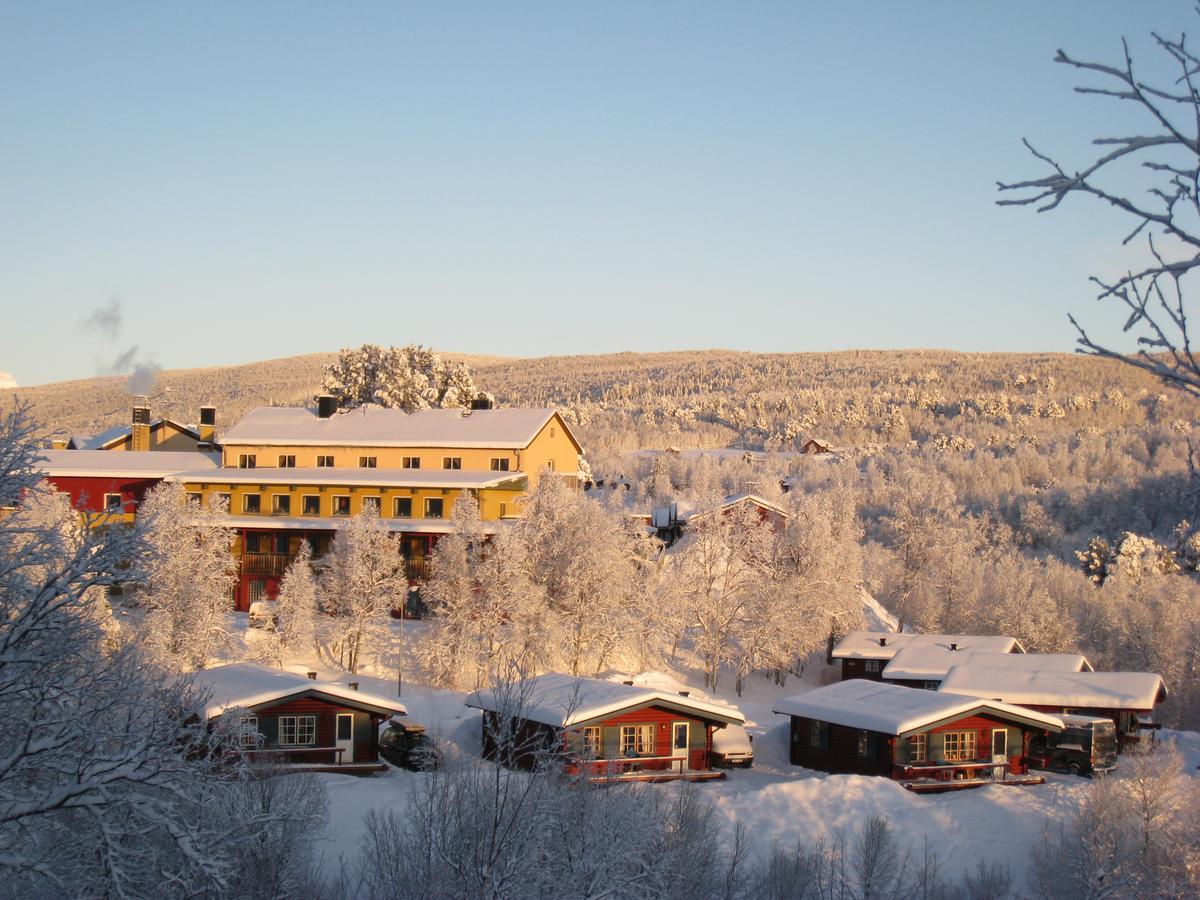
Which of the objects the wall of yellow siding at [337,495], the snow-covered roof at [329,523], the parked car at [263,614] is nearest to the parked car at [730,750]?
the snow-covered roof at [329,523]

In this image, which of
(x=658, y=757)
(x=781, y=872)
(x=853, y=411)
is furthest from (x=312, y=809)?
(x=853, y=411)

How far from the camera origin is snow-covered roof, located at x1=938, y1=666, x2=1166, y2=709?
42750mm

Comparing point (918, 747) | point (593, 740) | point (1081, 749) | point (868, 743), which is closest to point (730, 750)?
point (868, 743)

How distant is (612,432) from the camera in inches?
6634

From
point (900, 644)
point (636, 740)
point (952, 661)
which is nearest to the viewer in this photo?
point (636, 740)

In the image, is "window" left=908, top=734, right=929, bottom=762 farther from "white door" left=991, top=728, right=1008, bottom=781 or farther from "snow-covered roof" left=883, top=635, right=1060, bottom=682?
"snow-covered roof" left=883, top=635, right=1060, bottom=682

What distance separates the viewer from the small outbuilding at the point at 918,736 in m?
36.8

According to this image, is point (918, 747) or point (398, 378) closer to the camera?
point (918, 747)

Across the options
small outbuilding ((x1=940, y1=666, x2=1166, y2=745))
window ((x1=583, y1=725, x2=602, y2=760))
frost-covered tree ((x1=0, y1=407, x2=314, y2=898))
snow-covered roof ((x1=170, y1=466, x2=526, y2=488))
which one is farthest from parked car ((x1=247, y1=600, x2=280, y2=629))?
frost-covered tree ((x1=0, y1=407, x2=314, y2=898))

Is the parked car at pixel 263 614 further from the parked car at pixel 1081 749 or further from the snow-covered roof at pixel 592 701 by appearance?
the parked car at pixel 1081 749

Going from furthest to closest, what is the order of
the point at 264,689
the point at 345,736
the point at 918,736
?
1. the point at 918,736
2. the point at 345,736
3. the point at 264,689

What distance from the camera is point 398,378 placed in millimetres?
80812

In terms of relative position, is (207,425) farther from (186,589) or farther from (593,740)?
(593,740)

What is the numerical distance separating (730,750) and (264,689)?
15029mm
